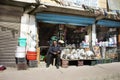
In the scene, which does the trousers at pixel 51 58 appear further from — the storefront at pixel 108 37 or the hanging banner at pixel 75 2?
the storefront at pixel 108 37

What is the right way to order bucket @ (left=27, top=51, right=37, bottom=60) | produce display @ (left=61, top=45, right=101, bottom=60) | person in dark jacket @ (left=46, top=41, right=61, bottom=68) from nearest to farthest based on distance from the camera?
bucket @ (left=27, top=51, right=37, bottom=60) < person in dark jacket @ (left=46, top=41, right=61, bottom=68) < produce display @ (left=61, top=45, right=101, bottom=60)

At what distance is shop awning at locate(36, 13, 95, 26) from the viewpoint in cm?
1308

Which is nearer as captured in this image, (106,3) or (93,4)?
(93,4)

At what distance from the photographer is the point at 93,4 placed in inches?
577

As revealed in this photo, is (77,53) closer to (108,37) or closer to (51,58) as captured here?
(51,58)

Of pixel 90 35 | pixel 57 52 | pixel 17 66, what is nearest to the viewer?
pixel 17 66

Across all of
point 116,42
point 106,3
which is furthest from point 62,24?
point 116,42

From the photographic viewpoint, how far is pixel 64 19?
1382 centimetres

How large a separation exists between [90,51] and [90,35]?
1636 mm

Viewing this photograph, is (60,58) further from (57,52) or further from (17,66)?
(17,66)

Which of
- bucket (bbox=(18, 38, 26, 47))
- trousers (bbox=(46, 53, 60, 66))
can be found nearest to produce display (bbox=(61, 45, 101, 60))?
trousers (bbox=(46, 53, 60, 66))

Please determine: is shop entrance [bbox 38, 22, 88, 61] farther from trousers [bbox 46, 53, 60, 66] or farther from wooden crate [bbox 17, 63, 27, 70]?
wooden crate [bbox 17, 63, 27, 70]

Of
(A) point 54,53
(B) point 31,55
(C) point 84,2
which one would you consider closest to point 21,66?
(B) point 31,55

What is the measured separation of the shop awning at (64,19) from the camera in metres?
13.1
